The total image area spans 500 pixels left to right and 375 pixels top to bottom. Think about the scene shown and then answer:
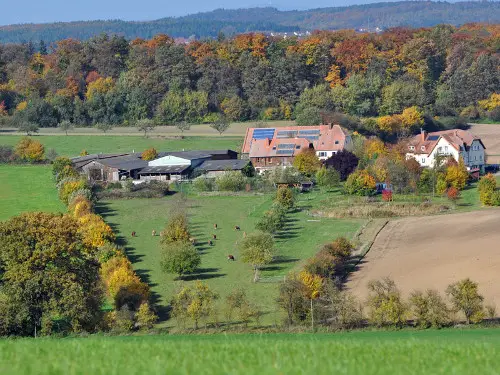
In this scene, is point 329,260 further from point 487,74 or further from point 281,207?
point 487,74

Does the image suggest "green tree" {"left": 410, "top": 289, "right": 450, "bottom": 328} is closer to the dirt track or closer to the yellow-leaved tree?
the dirt track

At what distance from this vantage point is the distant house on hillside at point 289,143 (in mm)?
59344

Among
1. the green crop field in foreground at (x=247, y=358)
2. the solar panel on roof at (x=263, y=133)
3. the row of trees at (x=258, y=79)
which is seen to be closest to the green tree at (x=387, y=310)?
the green crop field in foreground at (x=247, y=358)

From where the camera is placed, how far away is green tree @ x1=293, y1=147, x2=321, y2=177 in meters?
54.6

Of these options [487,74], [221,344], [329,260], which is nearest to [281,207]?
[329,260]

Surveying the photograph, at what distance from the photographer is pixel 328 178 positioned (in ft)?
164

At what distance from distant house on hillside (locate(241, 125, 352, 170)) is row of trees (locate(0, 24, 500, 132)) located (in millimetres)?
6130

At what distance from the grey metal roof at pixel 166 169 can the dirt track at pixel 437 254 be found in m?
17.0

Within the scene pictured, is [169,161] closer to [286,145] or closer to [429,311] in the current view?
[286,145]

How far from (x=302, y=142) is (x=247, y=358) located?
5167 centimetres

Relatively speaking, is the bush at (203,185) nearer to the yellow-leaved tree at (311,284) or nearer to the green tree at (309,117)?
the green tree at (309,117)

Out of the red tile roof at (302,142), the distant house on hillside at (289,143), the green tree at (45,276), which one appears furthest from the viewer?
the red tile roof at (302,142)

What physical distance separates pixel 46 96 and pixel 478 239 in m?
56.4

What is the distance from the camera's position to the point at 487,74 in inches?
3167
